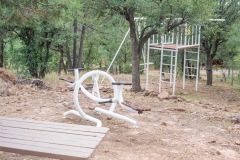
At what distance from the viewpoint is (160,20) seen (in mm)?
A: 6633

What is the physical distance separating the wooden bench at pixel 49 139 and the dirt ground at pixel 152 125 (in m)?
0.75

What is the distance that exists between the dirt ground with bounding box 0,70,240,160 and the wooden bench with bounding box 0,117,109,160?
0.75 metres

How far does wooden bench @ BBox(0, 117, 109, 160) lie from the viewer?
2.05m

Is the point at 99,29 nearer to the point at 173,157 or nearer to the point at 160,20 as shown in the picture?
the point at 160,20

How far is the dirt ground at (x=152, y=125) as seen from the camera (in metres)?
3.43

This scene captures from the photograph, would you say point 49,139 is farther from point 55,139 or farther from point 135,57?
point 135,57

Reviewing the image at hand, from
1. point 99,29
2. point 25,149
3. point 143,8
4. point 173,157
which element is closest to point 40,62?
point 99,29

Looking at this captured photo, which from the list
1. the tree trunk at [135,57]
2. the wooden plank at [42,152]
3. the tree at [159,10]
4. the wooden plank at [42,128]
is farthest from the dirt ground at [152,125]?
the tree at [159,10]

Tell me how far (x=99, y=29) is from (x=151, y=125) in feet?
31.6

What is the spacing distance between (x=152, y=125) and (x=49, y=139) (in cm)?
245

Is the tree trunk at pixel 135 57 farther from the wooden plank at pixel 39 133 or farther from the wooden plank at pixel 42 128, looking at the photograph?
the wooden plank at pixel 39 133

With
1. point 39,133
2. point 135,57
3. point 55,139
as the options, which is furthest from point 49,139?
point 135,57

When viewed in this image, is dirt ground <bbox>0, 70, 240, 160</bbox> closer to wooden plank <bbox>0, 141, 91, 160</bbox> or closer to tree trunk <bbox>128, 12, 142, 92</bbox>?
tree trunk <bbox>128, 12, 142, 92</bbox>

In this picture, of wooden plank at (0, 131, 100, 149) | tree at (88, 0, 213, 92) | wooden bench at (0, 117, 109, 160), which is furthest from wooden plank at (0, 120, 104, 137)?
tree at (88, 0, 213, 92)
